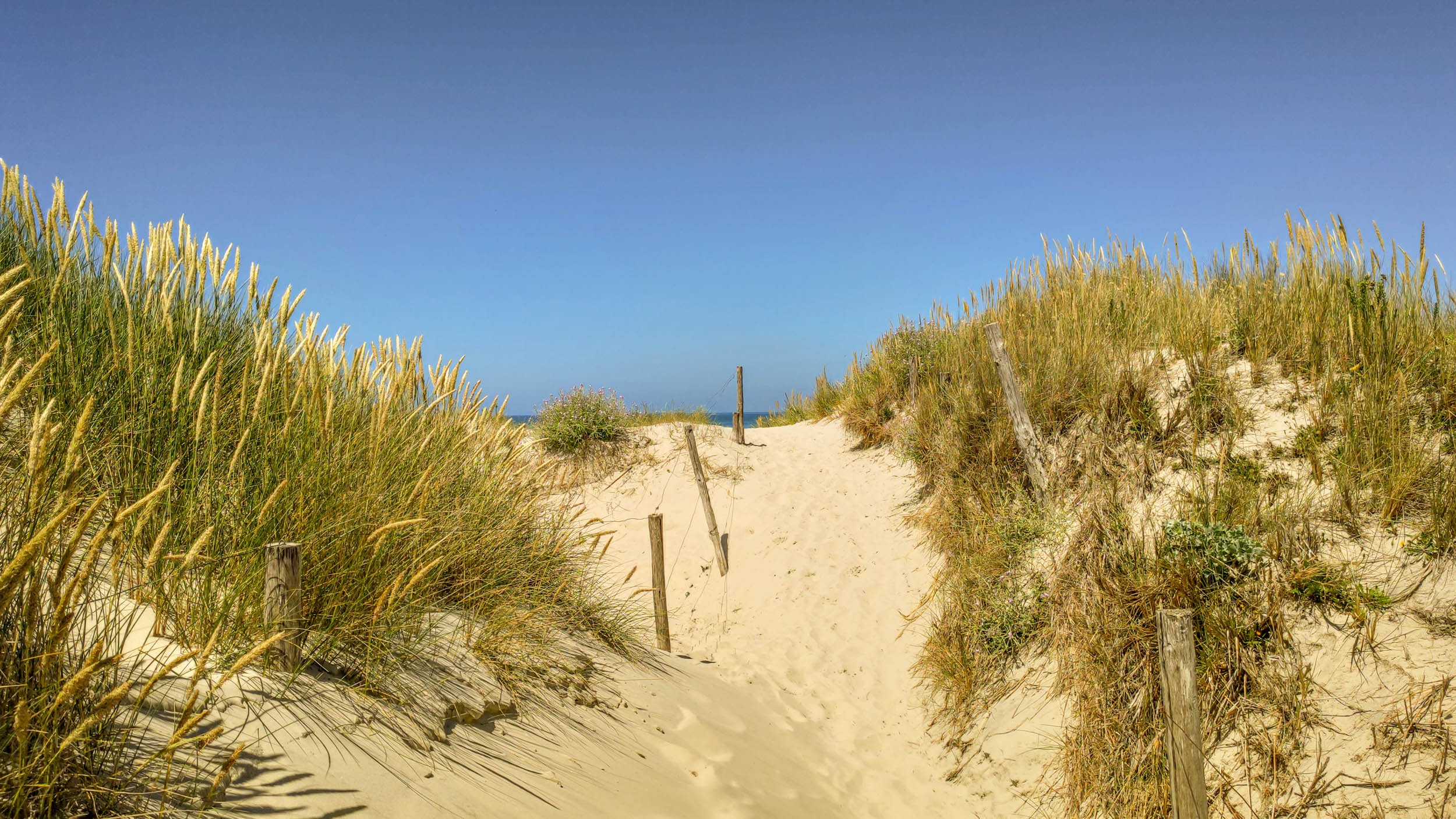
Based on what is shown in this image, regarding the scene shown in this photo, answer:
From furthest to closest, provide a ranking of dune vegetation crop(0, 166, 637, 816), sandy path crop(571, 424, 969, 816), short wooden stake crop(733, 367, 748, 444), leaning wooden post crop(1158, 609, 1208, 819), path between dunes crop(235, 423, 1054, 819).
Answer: short wooden stake crop(733, 367, 748, 444) → sandy path crop(571, 424, 969, 816) → leaning wooden post crop(1158, 609, 1208, 819) → path between dunes crop(235, 423, 1054, 819) → dune vegetation crop(0, 166, 637, 816)

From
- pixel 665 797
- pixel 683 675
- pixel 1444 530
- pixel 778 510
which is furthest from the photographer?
pixel 778 510

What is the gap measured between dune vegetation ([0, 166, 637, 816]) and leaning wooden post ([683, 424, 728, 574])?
5.65 metres

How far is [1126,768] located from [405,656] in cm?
421

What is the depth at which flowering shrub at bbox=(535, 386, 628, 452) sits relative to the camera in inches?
505

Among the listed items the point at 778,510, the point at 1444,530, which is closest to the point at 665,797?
the point at 1444,530

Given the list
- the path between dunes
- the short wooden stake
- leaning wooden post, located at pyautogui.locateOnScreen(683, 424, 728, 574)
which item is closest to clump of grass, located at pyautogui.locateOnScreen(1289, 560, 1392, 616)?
the path between dunes

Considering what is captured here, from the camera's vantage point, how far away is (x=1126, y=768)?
419cm

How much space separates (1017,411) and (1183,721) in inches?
160

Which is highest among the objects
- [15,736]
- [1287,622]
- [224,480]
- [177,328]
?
[177,328]

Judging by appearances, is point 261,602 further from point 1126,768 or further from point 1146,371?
point 1146,371

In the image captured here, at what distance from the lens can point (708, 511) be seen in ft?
33.7

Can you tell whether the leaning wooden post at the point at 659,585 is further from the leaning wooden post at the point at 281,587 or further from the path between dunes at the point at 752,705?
the leaning wooden post at the point at 281,587

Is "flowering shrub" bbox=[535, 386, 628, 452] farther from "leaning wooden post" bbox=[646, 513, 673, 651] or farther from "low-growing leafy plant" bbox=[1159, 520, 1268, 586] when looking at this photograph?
"low-growing leafy plant" bbox=[1159, 520, 1268, 586]

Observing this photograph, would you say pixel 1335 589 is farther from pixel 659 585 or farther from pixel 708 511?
pixel 708 511
